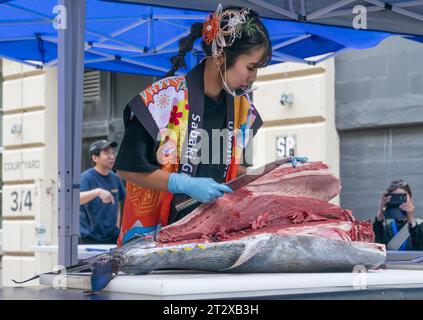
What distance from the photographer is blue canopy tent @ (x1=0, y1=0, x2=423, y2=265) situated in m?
4.34

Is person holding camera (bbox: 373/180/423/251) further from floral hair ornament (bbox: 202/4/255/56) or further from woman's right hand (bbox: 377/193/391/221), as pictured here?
floral hair ornament (bbox: 202/4/255/56)

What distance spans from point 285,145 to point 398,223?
281 centimetres

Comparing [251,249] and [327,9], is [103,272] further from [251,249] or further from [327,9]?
[327,9]

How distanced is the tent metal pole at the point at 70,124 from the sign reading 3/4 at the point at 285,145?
225 inches

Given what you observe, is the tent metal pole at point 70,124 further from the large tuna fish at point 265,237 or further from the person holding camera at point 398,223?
the person holding camera at point 398,223

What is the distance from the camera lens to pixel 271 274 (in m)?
2.82

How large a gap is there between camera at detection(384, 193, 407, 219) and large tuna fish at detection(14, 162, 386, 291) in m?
4.25

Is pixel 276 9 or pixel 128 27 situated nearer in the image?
pixel 276 9

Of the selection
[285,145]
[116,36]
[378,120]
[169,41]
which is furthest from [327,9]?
[285,145]

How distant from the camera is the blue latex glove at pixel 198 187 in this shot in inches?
125

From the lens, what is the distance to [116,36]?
6.98 meters

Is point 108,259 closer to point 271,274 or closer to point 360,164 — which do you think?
point 271,274

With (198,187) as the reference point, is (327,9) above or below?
above

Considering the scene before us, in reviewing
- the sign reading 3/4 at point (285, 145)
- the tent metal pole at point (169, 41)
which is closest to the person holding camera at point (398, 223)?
the tent metal pole at point (169, 41)
